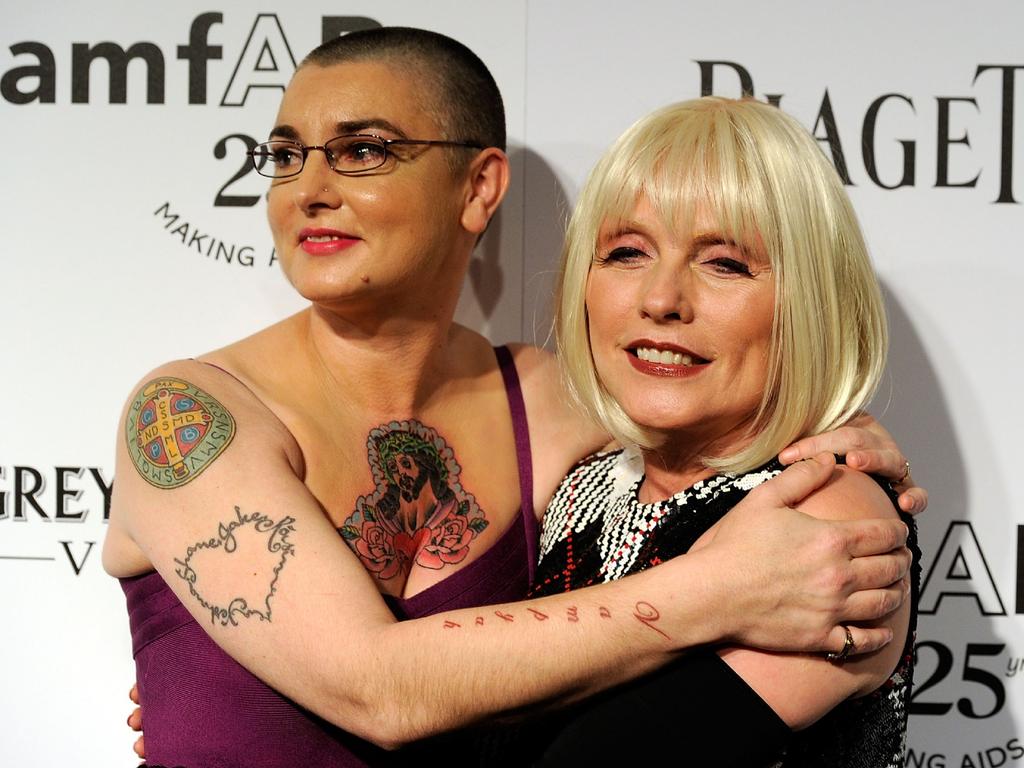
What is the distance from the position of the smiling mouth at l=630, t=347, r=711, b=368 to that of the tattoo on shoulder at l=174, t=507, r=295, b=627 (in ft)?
1.70

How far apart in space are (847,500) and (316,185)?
0.91 m

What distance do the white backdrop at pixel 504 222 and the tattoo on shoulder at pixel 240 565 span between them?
788 mm

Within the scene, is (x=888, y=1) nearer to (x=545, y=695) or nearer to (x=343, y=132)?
(x=343, y=132)

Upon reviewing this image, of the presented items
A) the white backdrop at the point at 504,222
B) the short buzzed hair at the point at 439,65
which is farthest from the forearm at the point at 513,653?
the white backdrop at the point at 504,222

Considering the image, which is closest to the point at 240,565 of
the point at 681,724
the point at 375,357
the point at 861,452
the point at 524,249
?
the point at 375,357

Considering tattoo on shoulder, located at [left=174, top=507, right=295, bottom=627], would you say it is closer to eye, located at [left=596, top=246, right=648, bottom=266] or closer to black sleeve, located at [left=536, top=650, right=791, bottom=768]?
black sleeve, located at [left=536, top=650, right=791, bottom=768]

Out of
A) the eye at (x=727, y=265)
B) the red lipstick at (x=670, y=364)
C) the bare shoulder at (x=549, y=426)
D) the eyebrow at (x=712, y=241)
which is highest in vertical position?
the eyebrow at (x=712, y=241)

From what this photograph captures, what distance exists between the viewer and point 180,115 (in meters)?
2.14

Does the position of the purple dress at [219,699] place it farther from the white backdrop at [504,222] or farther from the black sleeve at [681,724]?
the white backdrop at [504,222]

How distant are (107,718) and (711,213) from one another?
159 centimetres

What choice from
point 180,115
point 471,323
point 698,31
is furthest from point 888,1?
point 180,115

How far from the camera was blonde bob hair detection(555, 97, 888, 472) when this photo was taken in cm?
134

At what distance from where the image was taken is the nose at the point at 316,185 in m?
1.70

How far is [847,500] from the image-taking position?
132 centimetres
